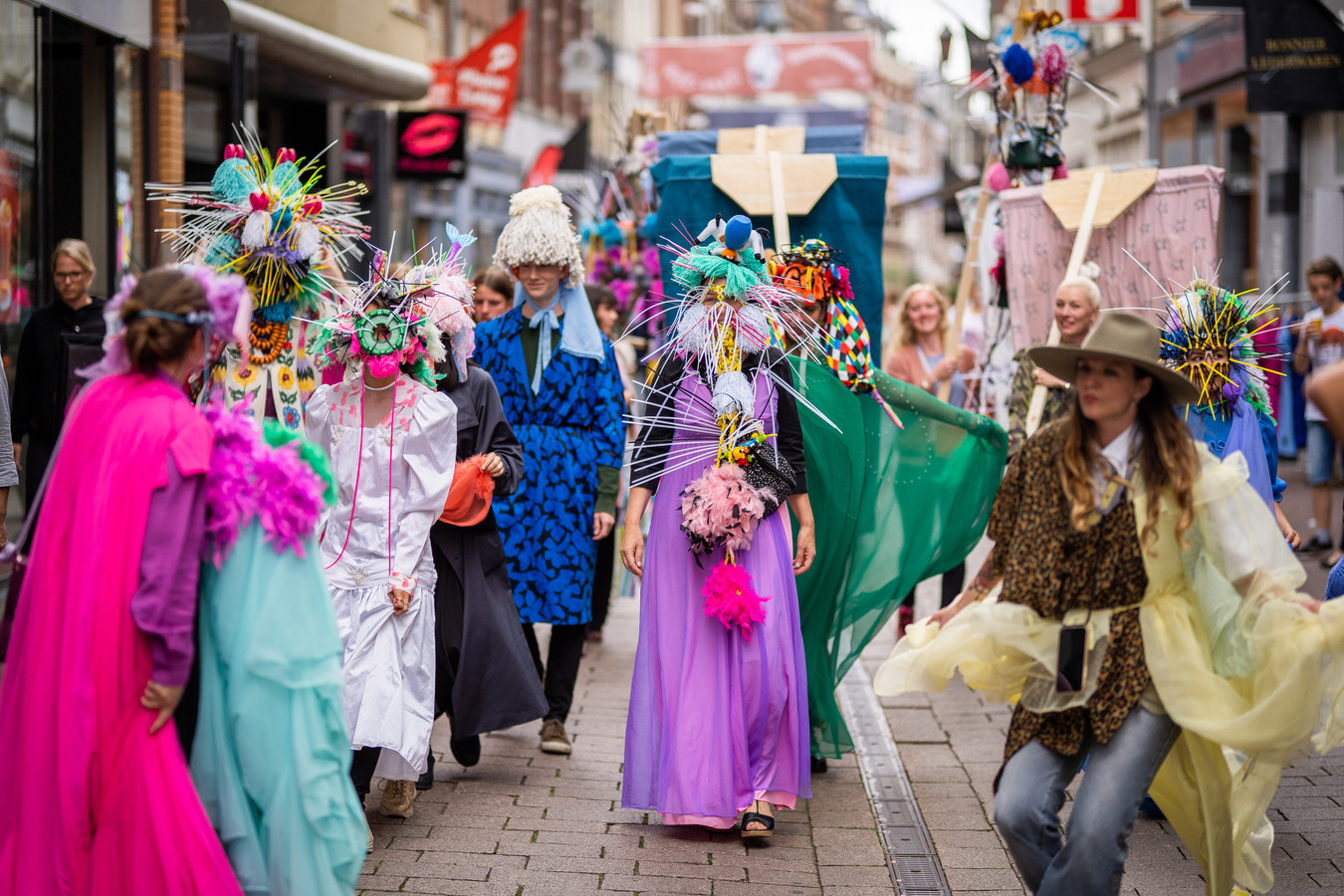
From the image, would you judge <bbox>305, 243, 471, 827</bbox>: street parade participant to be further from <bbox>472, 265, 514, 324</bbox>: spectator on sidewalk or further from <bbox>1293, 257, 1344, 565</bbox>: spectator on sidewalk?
<bbox>1293, 257, 1344, 565</bbox>: spectator on sidewalk

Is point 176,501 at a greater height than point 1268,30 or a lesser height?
lesser

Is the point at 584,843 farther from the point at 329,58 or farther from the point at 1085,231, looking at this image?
the point at 329,58

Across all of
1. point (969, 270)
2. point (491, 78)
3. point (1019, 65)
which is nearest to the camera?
point (1019, 65)

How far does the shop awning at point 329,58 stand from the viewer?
12883mm

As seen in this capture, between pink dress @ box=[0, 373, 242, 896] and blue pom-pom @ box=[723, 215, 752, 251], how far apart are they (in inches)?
95.6

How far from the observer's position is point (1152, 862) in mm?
4945

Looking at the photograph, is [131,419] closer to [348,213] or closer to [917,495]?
[348,213]

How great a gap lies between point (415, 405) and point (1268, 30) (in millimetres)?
10445

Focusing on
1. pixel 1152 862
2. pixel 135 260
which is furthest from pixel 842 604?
pixel 135 260

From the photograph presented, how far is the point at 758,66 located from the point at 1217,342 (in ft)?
74.4

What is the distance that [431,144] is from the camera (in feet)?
63.6

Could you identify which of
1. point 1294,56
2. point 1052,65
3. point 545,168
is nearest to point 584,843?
point 1052,65

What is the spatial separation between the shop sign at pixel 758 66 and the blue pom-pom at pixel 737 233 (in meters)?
22.2

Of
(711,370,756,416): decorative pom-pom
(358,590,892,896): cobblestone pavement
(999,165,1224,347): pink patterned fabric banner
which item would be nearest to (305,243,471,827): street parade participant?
(358,590,892,896): cobblestone pavement
